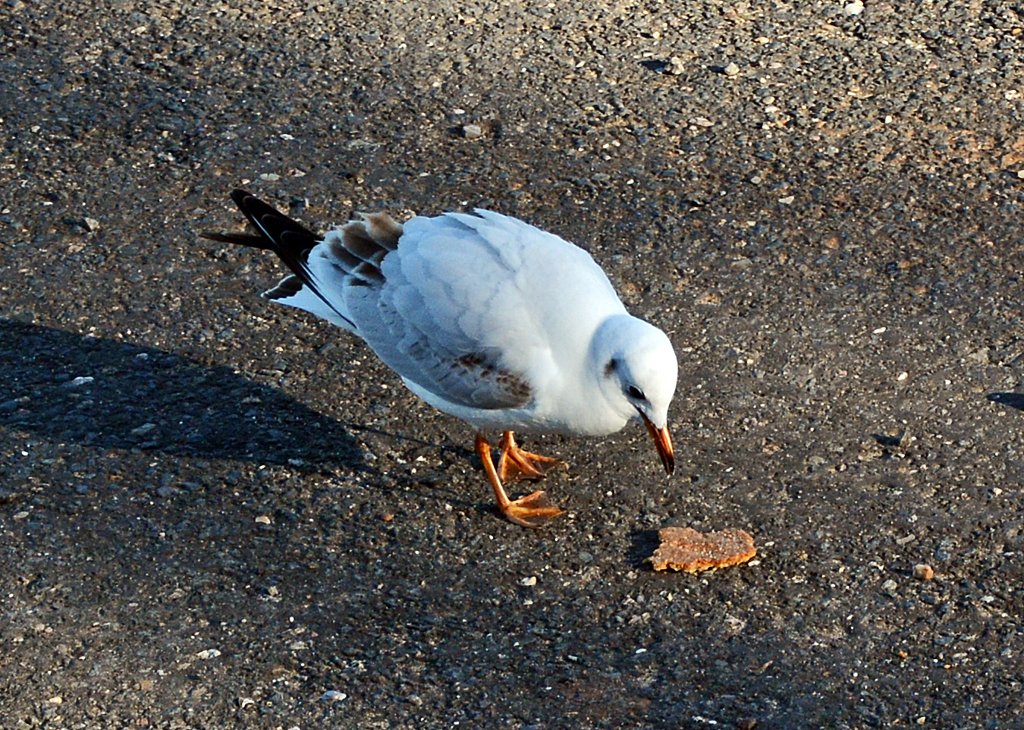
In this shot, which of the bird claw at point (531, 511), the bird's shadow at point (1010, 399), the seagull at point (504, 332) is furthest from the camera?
the bird's shadow at point (1010, 399)

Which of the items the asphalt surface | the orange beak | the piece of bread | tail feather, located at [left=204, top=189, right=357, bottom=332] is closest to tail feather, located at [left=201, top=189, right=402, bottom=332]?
tail feather, located at [left=204, top=189, right=357, bottom=332]

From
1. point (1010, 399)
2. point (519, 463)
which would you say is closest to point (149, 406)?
point (519, 463)

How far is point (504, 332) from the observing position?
434 centimetres

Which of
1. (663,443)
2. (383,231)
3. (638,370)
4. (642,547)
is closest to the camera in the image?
(638,370)

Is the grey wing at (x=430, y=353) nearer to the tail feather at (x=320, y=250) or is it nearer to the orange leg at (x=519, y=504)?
the tail feather at (x=320, y=250)

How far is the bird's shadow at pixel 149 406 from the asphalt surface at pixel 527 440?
0.02 m

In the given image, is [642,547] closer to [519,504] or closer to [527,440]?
[519,504]

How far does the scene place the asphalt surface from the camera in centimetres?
392

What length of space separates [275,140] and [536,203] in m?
1.39

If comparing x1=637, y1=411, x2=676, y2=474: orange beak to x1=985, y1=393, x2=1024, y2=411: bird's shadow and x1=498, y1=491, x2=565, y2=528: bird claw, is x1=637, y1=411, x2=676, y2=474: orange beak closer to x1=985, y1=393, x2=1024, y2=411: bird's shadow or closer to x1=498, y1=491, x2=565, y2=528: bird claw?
x1=498, y1=491, x2=565, y2=528: bird claw

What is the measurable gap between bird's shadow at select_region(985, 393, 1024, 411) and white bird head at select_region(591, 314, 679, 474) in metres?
1.42

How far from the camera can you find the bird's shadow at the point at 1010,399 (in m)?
4.89

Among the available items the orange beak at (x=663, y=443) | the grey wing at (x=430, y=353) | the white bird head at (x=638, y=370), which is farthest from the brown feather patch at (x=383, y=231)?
the orange beak at (x=663, y=443)

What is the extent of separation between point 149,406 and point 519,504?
4.91ft
